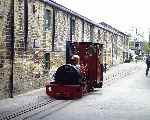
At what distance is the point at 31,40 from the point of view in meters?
21.5

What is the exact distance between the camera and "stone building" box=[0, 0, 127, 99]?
60.4ft

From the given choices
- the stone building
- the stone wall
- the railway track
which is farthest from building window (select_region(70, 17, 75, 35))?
the railway track

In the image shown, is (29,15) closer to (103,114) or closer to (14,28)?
(14,28)

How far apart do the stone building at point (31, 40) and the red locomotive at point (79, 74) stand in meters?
1.97

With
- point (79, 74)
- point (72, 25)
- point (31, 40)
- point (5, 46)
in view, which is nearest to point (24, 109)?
point (5, 46)

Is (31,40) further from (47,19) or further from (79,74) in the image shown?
(79,74)

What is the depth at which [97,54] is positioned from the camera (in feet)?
71.6

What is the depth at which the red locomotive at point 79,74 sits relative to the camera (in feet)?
61.3

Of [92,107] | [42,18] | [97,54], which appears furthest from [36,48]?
[92,107]

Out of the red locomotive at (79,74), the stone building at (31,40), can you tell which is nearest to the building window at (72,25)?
the stone building at (31,40)

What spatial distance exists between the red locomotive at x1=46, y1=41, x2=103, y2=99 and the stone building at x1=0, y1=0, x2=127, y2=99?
77.7 inches

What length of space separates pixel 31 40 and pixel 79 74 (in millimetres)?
3856

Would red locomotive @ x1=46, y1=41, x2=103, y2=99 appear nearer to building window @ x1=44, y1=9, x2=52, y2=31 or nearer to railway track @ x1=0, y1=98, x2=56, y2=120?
railway track @ x1=0, y1=98, x2=56, y2=120

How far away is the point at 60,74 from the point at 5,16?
3.71 m
